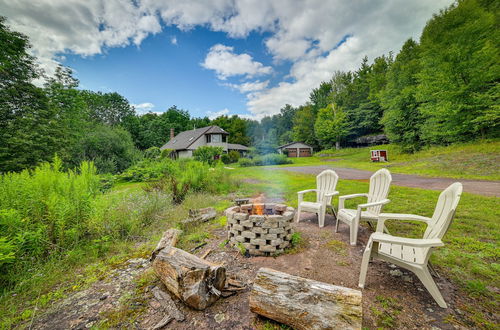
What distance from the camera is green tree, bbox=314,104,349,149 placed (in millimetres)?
29859

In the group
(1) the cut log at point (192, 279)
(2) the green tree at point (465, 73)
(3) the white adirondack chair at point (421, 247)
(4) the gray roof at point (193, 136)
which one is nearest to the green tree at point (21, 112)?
(1) the cut log at point (192, 279)

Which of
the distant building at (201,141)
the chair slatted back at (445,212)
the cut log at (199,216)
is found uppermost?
the distant building at (201,141)

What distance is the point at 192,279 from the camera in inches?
71.8

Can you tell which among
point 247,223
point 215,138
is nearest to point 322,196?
point 247,223

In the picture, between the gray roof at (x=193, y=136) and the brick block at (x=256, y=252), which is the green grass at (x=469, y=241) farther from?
the gray roof at (x=193, y=136)

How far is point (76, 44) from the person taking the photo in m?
9.67

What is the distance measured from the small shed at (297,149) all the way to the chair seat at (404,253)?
3246 centimetres

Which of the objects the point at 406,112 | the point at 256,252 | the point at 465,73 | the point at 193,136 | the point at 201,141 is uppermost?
the point at 465,73

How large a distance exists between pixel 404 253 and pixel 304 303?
1415 mm

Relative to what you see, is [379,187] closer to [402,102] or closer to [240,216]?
[240,216]

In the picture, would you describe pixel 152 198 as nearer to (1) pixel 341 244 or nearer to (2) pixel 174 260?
(2) pixel 174 260

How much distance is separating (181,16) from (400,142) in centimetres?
2115

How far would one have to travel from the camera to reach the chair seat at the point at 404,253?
6.17 ft

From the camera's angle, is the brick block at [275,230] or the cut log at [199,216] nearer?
the brick block at [275,230]
